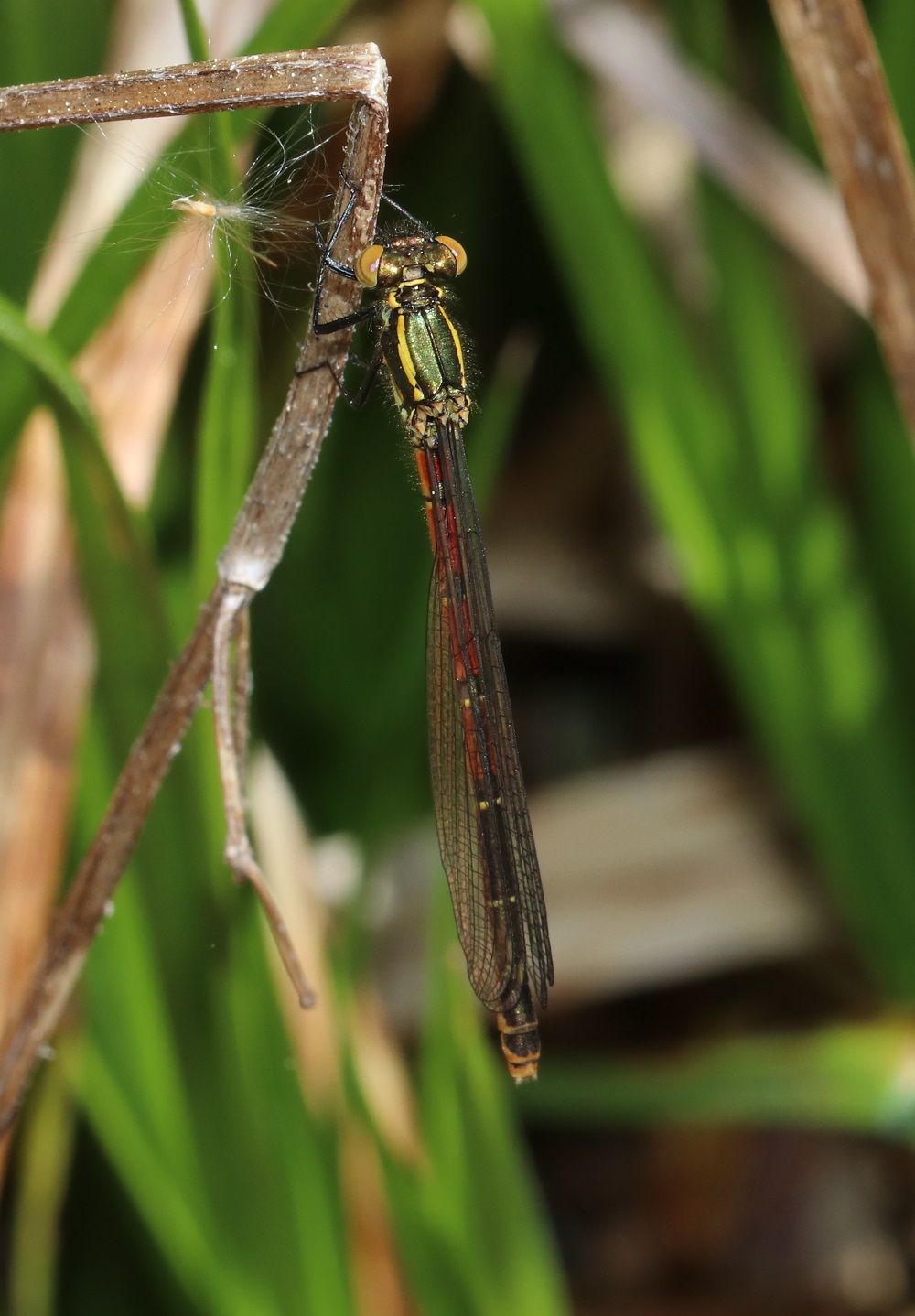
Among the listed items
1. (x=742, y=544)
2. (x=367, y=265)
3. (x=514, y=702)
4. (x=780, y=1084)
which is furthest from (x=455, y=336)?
(x=514, y=702)

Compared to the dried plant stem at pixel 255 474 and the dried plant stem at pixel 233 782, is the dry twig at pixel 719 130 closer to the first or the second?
the dried plant stem at pixel 255 474

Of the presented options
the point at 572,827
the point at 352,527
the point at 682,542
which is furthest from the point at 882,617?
the point at 352,527

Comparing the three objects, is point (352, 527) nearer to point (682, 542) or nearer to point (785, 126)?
point (682, 542)

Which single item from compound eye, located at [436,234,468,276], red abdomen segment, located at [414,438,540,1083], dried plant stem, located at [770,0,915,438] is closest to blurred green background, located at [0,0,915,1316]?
red abdomen segment, located at [414,438,540,1083]

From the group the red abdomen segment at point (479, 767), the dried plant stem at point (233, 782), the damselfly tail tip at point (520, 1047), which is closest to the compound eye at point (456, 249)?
the red abdomen segment at point (479, 767)

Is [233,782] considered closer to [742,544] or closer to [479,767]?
[479,767]

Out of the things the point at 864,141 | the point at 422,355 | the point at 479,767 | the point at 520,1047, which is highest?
the point at 422,355
